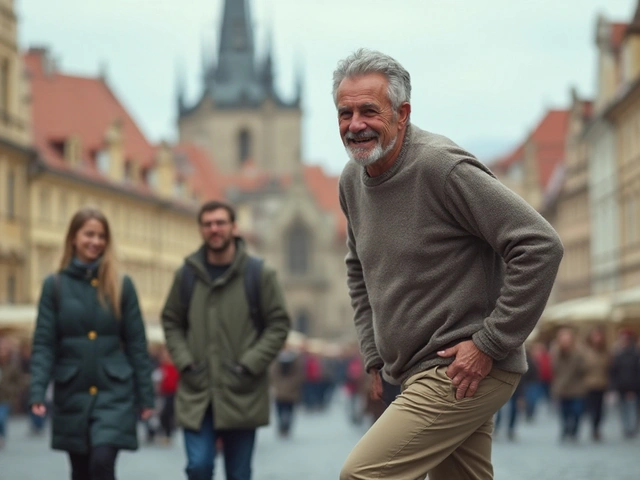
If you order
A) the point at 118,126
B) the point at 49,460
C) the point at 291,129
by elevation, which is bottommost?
the point at 49,460

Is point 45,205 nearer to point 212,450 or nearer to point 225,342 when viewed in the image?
point 225,342

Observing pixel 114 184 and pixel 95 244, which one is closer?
pixel 95 244

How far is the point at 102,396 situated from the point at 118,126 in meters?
56.2

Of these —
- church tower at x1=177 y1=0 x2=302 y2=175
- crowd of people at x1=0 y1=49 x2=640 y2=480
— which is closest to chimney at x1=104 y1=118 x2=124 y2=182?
church tower at x1=177 y1=0 x2=302 y2=175

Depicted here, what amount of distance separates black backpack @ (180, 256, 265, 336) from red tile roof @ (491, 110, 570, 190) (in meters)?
76.5

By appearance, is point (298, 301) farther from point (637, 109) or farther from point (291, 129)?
point (637, 109)

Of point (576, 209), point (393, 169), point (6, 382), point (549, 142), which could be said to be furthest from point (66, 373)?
point (549, 142)

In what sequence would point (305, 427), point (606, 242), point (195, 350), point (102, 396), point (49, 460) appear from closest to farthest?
1. point (102, 396)
2. point (195, 350)
3. point (49, 460)
4. point (305, 427)
5. point (606, 242)

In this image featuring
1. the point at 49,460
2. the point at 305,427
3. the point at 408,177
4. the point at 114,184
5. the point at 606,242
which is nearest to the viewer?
the point at 408,177

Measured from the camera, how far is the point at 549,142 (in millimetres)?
85625

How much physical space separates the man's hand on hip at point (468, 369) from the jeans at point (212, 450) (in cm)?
301

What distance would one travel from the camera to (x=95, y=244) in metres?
7.53

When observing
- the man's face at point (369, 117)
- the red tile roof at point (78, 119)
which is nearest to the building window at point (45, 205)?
the red tile roof at point (78, 119)

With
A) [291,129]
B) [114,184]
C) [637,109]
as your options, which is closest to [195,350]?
[637,109]
